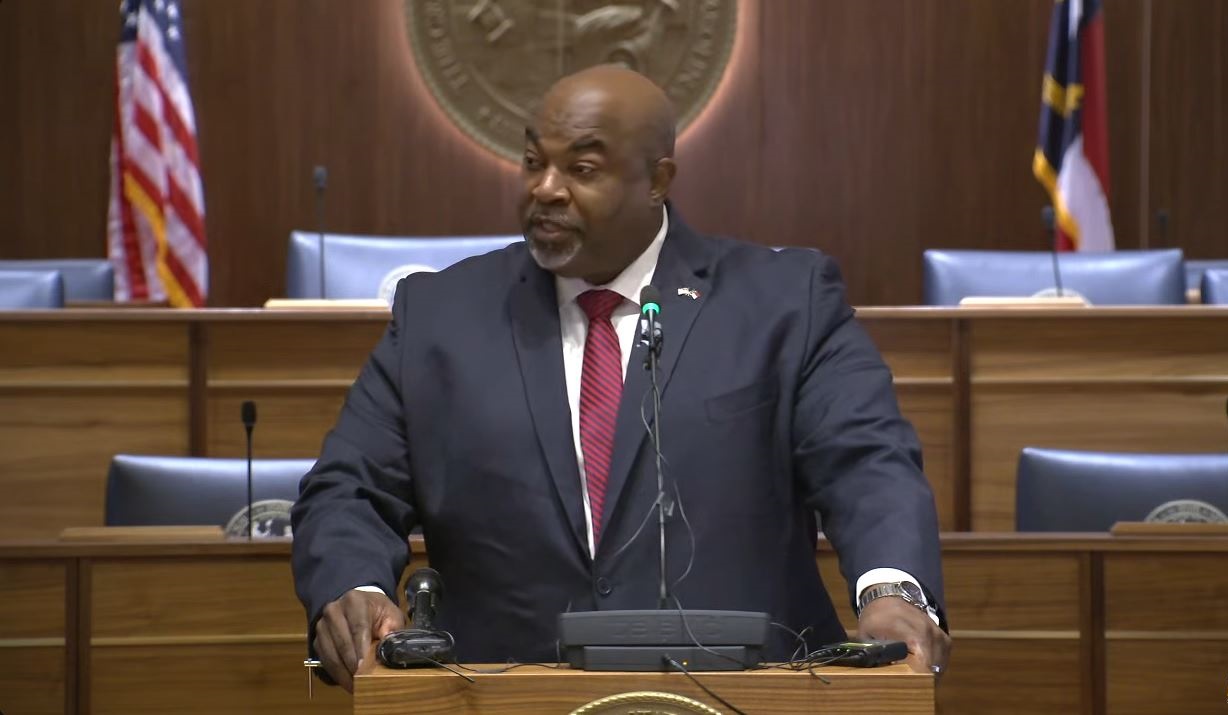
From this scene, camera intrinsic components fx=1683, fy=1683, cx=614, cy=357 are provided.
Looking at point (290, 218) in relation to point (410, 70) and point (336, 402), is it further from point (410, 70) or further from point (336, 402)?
point (336, 402)

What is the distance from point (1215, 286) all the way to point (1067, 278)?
2.00 feet

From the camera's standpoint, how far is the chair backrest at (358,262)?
21.6 ft

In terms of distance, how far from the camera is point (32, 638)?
11.6 ft

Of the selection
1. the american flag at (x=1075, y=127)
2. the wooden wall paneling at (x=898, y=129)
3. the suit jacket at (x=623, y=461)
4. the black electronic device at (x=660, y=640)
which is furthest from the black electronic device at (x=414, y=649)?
A: the wooden wall paneling at (x=898, y=129)

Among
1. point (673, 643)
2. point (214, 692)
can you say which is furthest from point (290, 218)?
point (673, 643)

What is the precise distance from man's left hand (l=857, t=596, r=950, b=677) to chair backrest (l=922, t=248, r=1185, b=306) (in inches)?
174

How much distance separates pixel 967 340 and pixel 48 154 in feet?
18.3

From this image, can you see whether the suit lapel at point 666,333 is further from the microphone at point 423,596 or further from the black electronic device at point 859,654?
the black electronic device at point 859,654

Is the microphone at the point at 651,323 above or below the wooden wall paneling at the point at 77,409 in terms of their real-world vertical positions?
above

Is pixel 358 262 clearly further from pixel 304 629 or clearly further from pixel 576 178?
pixel 576 178

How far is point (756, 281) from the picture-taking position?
294 cm

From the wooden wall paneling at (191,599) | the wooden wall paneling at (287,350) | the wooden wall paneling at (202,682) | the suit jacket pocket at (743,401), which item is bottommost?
the wooden wall paneling at (202,682)

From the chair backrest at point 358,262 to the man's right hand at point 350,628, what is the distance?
4.08m

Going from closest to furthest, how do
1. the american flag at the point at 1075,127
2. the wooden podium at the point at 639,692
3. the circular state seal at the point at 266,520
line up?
1. the wooden podium at the point at 639,692
2. the circular state seal at the point at 266,520
3. the american flag at the point at 1075,127
